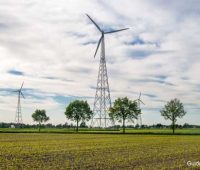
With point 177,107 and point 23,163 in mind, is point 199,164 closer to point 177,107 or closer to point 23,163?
point 23,163

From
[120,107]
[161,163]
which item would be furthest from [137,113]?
[161,163]

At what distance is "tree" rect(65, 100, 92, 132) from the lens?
16525 cm

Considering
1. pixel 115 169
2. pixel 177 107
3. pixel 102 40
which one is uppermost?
pixel 102 40

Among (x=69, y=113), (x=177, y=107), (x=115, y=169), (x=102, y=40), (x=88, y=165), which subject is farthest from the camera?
(x=69, y=113)

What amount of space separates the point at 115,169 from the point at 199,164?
23.0 feet

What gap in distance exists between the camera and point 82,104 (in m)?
168

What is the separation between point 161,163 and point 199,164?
2834 millimetres

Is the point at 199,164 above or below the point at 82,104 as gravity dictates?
below

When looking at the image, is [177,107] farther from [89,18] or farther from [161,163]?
[161,163]

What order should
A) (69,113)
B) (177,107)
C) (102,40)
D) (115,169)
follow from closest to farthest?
(115,169) → (177,107) → (102,40) → (69,113)

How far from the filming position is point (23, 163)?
28.4 meters

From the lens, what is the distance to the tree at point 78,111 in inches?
6506

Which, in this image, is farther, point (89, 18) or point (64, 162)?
point (89, 18)

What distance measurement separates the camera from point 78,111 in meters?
166
